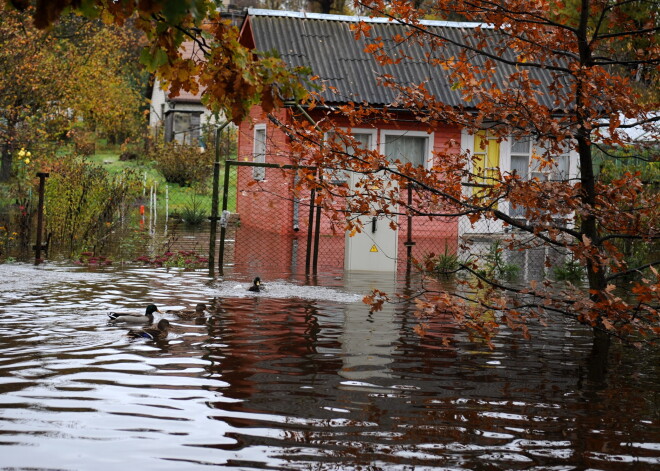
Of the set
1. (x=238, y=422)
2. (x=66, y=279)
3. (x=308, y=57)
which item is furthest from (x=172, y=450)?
(x=308, y=57)

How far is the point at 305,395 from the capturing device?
26.6ft

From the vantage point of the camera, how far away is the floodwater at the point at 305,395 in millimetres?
6453

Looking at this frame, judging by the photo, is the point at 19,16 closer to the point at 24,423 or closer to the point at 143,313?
the point at 143,313

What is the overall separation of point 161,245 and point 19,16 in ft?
39.8

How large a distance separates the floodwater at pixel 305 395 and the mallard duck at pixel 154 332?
0.10 m

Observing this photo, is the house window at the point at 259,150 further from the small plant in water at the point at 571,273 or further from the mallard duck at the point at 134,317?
the mallard duck at the point at 134,317

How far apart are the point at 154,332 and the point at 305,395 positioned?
301cm

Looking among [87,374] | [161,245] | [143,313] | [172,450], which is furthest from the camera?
[161,245]

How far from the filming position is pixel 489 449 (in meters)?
6.69

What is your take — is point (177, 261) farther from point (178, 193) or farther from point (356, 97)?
point (178, 193)

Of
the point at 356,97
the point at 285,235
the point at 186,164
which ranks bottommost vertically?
the point at 285,235

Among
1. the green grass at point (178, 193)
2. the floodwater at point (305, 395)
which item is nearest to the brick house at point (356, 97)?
the green grass at point (178, 193)

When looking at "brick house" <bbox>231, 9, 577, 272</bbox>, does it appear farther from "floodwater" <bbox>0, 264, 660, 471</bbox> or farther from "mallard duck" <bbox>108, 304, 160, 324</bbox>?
"mallard duck" <bbox>108, 304, 160, 324</bbox>

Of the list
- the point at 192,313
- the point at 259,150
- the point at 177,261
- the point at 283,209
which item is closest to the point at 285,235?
the point at 283,209
